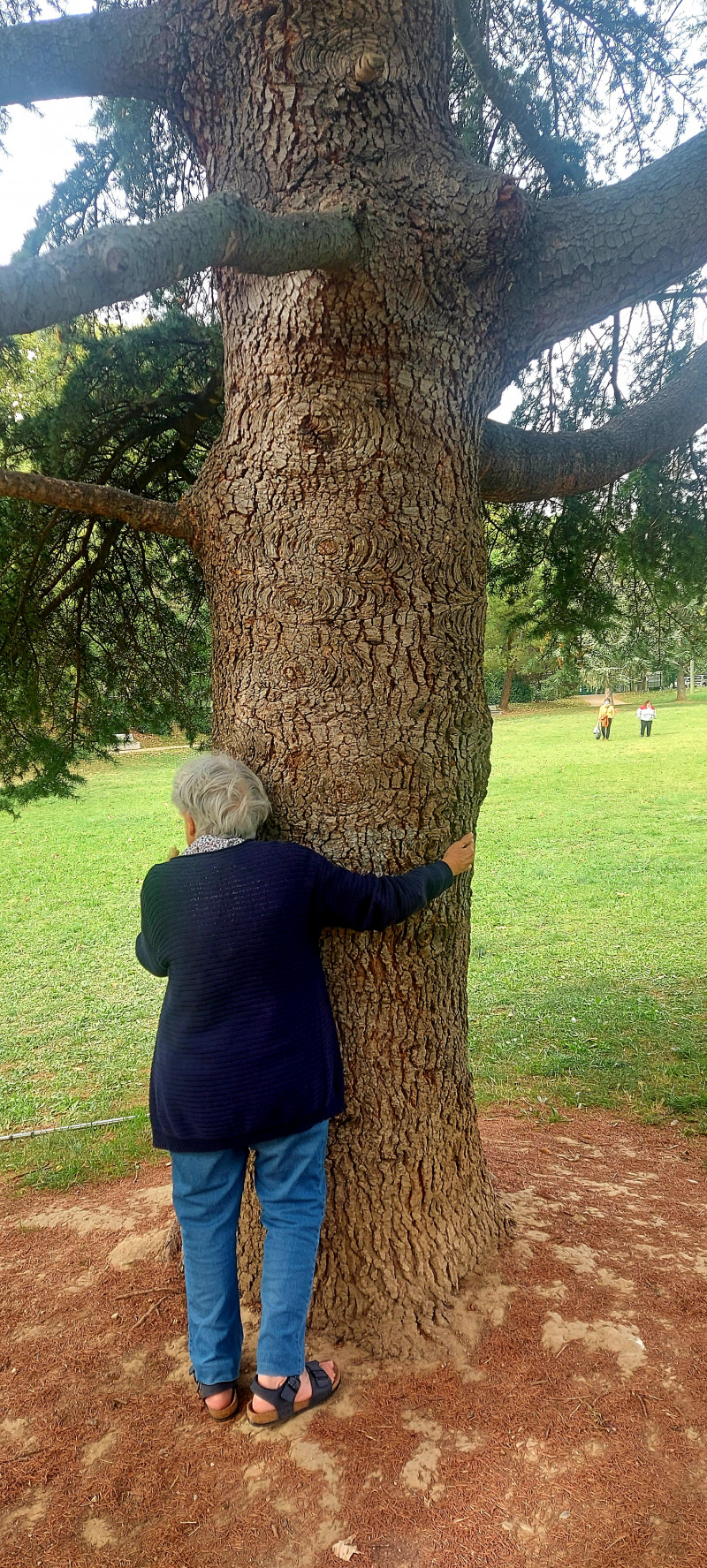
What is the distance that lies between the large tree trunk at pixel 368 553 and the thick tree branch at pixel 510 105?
3.63 feet

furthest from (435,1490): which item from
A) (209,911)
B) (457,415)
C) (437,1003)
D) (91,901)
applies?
(91,901)

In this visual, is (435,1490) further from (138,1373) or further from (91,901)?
(91,901)

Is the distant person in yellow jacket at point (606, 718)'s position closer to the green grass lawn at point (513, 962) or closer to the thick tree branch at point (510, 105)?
the green grass lawn at point (513, 962)

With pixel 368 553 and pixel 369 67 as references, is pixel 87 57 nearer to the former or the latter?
pixel 369 67

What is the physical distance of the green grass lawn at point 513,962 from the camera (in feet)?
17.4

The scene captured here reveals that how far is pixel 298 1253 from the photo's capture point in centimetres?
228

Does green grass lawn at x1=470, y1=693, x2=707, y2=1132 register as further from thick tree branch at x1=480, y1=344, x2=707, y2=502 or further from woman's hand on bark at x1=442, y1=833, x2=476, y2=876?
thick tree branch at x1=480, y1=344, x2=707, y2=502

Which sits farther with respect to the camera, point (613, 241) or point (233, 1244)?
point (613, 241)

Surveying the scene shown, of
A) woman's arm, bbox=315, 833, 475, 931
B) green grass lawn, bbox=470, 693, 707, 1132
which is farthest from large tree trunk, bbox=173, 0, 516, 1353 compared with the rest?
green grass lawn, bbox=470, 693, 707, 1132

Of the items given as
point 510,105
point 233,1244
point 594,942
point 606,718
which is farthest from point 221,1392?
Result: point 606,718

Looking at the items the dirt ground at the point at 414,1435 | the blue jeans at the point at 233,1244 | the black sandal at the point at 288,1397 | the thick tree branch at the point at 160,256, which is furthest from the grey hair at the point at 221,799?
the dirt ground at the point at 414,1435

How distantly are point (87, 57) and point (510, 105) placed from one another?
214 centimetres

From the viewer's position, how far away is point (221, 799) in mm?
2336

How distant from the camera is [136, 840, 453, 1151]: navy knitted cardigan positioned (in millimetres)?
2186
